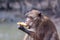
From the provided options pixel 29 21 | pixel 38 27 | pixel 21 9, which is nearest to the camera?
pixel 29 21

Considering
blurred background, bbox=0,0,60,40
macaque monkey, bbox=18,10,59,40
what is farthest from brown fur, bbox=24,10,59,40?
blurred background, bbox=0,0,60,40

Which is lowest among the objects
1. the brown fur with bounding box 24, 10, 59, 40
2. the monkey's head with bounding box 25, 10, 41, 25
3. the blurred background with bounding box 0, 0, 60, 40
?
the brown fur with bounding box 24, 10, 59, 40

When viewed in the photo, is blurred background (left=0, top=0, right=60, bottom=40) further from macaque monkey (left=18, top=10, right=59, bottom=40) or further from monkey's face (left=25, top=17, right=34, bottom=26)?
monkey's face (left=25, top=17, right=34, bottom=26)

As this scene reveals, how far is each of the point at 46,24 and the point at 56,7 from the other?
37.9 feet

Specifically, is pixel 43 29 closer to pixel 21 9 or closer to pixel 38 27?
pixel 38 27

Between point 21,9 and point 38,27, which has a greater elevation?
point 21,9

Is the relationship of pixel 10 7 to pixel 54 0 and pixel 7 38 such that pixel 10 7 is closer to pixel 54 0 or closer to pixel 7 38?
pixel 54 0

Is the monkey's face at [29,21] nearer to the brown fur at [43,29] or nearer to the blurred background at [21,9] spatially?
the brown fur at [43,29]

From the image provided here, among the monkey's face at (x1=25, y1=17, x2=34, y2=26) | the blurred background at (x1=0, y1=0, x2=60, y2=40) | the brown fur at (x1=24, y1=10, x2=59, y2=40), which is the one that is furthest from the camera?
the blurred background at (x1=0, y1=0, x2=60, y2=40)

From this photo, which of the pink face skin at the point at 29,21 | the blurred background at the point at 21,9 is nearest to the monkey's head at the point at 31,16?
the pink face skin at the point at 29,21

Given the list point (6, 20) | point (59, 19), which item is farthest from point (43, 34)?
point (6, 20)

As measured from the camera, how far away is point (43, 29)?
5570 mm

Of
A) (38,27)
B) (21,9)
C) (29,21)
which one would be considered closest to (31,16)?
(29,21)

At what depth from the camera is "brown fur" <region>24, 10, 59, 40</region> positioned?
5.42 m
